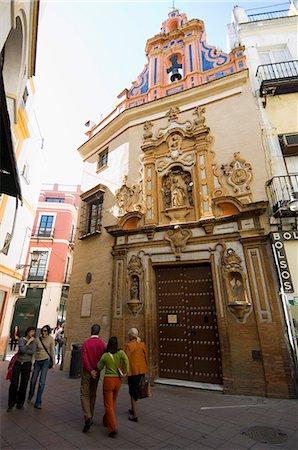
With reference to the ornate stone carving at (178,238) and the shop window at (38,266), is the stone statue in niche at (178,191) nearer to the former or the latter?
the ornate stone carving at (178,238)

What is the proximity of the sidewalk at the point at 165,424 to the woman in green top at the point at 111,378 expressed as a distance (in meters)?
0.20

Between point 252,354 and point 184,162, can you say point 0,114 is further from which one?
point 252,354

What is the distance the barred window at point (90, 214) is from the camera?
35.1ft

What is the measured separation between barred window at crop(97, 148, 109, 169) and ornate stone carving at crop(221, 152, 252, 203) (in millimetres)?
5921

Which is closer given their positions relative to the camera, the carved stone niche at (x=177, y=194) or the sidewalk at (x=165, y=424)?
the sidewalk at (x=165, y=424)

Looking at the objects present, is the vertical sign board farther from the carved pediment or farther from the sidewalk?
the carved pediment

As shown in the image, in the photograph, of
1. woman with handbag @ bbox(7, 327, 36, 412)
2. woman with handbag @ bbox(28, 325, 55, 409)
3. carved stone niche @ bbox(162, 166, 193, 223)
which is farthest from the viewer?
carved stone niche @ bbox(162, 166, 193, 223)

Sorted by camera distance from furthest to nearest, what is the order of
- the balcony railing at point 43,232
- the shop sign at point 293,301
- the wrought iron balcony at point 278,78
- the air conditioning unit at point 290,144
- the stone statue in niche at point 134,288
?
the balcony railing at point 43,232 → the wrought iron balcony at point 278,78 → the stone statue in niche at point 134,288 → the air conditioning unit at point 290,144 → the shop sign at point 293,301

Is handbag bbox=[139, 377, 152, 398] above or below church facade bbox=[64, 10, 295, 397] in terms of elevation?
below

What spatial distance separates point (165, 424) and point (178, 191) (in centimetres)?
649

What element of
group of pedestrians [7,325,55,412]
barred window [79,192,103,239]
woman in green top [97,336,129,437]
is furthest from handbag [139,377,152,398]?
barred window [79,192,103,239]

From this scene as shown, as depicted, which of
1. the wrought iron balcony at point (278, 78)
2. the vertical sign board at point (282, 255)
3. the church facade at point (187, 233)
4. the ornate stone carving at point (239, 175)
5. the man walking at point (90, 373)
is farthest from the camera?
the wrought iron balcony at point (278, 78)

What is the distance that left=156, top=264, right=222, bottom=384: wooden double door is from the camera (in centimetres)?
673

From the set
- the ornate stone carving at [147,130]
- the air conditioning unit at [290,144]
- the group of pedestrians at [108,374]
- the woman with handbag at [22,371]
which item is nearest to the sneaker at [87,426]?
the group of pedestrians at [108,374]
